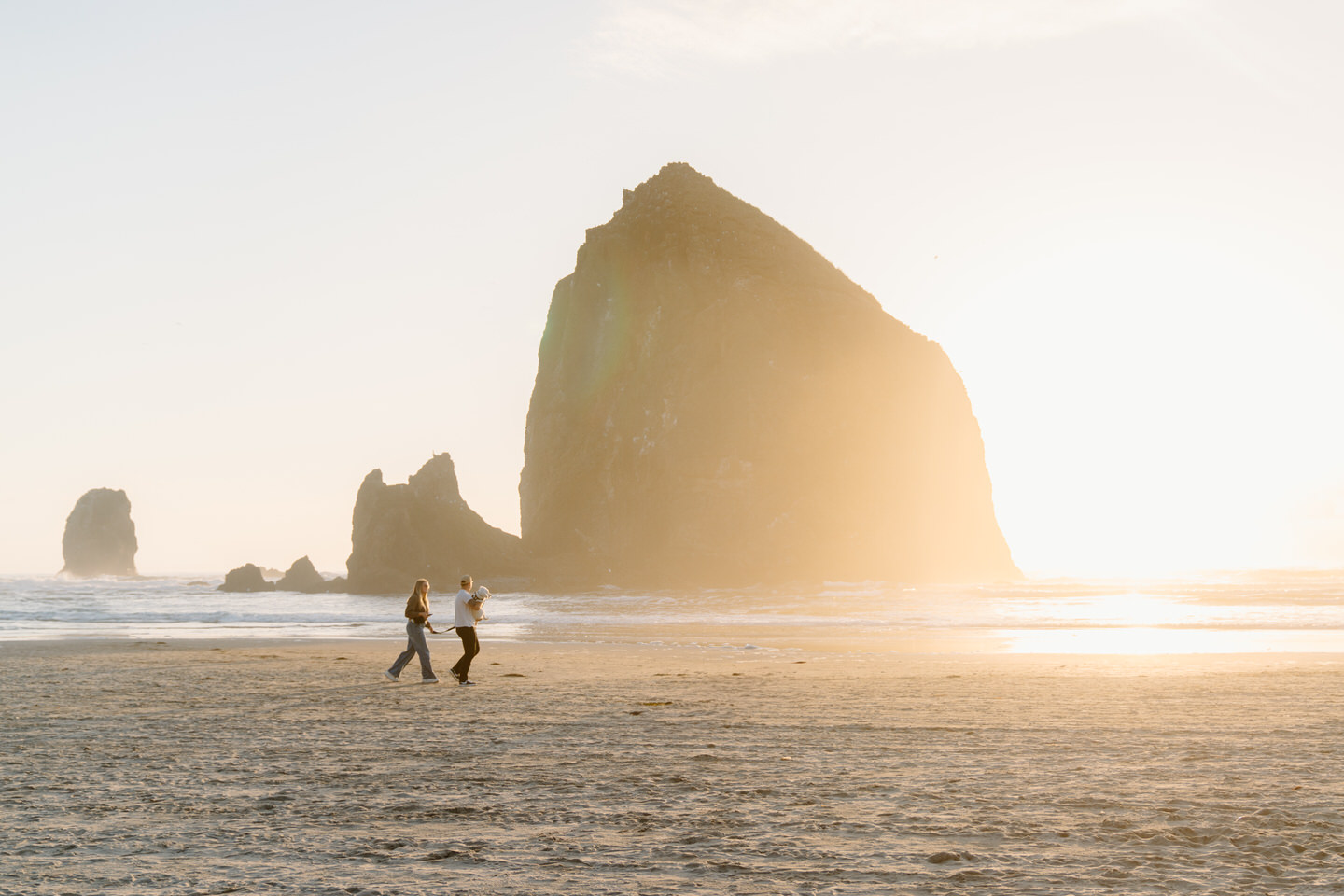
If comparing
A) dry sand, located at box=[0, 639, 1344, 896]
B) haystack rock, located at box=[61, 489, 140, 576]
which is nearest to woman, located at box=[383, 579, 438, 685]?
dry sand, located at box=[0, 639, 1344, 896]

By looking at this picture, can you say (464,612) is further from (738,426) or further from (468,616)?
(738,426)

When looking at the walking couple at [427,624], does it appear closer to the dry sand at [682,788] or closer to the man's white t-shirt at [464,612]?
the man's white t-shirt at [464,612]

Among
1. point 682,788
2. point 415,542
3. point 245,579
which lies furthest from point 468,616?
point 245,579

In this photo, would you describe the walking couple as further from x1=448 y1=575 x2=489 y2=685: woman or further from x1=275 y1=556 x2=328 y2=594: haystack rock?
x1=275 y1=556 x2=328 y2=594: haystack rock

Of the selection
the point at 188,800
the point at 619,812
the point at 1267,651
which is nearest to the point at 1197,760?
the point at 619,812

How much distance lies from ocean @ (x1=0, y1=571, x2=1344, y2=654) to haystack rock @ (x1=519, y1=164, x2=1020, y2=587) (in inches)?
961

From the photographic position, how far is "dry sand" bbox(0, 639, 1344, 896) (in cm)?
492

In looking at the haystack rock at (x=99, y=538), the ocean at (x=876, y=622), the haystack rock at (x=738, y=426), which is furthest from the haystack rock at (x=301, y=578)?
the haystack rock at (x=99, y=538)

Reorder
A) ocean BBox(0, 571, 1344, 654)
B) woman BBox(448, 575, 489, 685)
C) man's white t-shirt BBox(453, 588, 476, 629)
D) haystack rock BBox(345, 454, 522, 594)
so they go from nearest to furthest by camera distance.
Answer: woman BBox(448, 575, 489, 685)
man's white t-shirt BBox(453, 588, 476, 629)
ocean BBox(0, 571, 1344, 654)
haystack rock BBox(345, 454, 522, 594)

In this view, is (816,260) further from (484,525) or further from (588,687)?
(588,687)

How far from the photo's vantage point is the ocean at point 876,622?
79.5 ft

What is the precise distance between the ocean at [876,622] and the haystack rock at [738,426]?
80.1 ft

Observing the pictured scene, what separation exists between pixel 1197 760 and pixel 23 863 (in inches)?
327

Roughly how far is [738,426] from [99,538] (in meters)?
138
